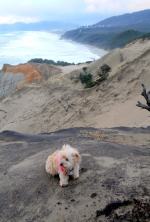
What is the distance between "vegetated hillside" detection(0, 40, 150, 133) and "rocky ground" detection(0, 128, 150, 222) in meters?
6.40

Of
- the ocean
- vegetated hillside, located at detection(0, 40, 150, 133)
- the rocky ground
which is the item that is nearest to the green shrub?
vegetated hillside, located at detection(0, 40, 150, 133)

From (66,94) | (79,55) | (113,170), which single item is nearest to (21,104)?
(66,94)

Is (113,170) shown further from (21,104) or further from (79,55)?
(79,55)

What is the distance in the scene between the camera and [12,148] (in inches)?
304

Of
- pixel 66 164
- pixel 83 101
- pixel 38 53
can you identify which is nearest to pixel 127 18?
pixel 38 53

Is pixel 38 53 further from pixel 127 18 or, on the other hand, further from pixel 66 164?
pixel 127 18

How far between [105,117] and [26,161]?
320 inches

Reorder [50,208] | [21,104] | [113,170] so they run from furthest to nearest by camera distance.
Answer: [21,104]
[113,170]
[50,208]

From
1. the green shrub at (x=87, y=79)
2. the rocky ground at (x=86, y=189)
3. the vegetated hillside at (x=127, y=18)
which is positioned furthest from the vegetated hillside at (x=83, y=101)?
the vegetated hillside at (x=127, y=18)

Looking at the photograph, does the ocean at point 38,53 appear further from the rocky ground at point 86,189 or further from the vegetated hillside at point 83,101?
the rocky ground at point 86,189

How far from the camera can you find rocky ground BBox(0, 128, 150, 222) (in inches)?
194

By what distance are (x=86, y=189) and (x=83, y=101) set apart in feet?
37.2

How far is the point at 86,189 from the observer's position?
17.3ft

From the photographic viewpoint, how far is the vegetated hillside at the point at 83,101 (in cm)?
1473
